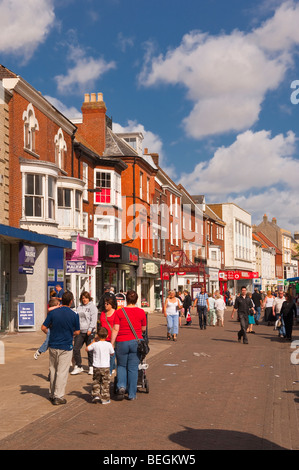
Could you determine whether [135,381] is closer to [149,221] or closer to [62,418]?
[62,418]

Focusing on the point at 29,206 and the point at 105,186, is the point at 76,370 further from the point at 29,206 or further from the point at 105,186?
the point at 105,186

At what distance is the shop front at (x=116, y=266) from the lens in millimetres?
34562

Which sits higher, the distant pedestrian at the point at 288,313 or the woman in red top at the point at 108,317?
the woman in red top at the point at 108,317

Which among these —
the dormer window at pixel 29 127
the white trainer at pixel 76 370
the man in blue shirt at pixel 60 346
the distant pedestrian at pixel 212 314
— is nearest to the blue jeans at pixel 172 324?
the white trainer at pixel 76 370

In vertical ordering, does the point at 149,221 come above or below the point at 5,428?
above

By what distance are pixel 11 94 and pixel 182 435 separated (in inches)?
717

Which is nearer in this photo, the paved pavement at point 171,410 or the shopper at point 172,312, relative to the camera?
the paved pavement at point 171,410

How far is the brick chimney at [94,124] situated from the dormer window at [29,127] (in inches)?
530

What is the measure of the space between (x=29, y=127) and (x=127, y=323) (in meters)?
16.7

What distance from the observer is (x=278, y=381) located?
11594 mm

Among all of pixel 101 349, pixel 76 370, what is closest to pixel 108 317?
pixel 101 349

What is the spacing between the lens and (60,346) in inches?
369

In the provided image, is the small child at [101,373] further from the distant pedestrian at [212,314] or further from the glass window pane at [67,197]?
the distant pedestrian at [212,314]

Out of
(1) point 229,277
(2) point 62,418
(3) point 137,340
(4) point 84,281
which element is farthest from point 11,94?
(1) point 229,277
